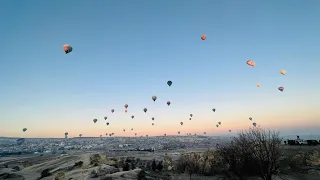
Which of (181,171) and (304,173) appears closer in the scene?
(304,173)

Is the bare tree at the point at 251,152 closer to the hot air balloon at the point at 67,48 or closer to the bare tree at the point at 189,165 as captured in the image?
the bare tree at the point at 189,165

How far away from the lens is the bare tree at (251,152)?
26594 mm

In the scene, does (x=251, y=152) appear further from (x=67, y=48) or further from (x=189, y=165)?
(x=67, y=48)

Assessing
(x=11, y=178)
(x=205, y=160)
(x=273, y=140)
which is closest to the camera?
(x=273, y=140)

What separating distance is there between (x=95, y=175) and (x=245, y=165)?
63.3 feet

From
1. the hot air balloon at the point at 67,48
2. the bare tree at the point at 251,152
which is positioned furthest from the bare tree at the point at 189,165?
the hot air balloon at the point at 67,48

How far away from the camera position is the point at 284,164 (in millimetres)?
40781

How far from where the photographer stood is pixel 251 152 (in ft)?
101

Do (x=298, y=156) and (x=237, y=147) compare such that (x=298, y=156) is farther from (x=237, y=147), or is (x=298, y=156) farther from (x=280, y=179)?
(x=237, y=147)

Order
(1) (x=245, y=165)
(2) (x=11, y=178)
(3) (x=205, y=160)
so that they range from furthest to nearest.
A: (2) (x=11, y=178)
(3) (x=205, y=160)
(1) (x=245, y=165)

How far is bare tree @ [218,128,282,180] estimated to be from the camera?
2659 centimetres

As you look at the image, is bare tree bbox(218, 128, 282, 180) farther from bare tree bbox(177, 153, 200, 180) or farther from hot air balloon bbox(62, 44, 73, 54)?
hot air balloon bbox(62, 44, 73, 54)

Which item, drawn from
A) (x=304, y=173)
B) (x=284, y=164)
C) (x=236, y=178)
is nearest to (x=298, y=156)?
(x=284, y=164)

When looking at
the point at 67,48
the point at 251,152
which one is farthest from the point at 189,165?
the point at 67,48
